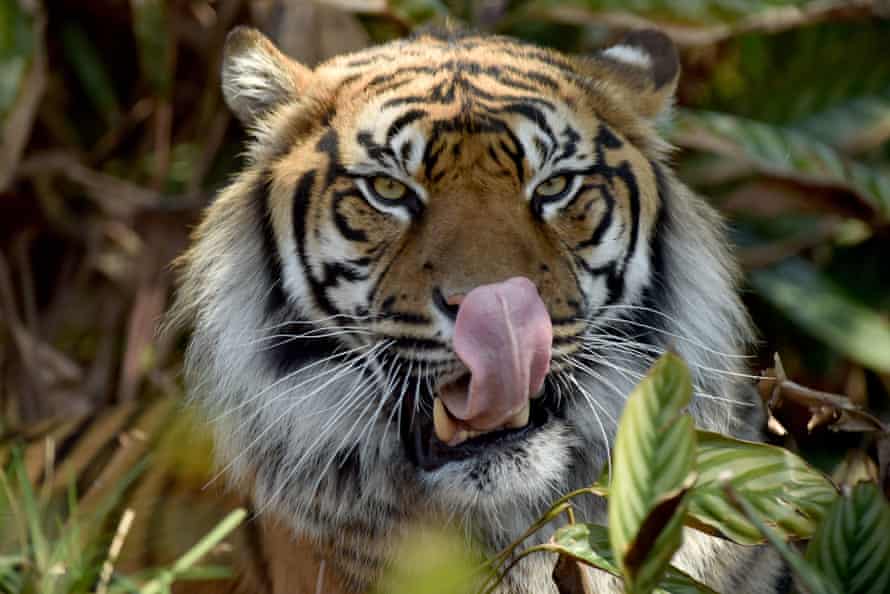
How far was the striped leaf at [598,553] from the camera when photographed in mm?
1366

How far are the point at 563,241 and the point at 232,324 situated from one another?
548mm

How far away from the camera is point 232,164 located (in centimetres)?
344

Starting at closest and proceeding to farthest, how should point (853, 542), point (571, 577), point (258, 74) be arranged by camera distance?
1. point (853, 542)
2. point (571, 577)
3. point (258, 74)

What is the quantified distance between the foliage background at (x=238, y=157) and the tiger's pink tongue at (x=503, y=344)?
1261 millimetres

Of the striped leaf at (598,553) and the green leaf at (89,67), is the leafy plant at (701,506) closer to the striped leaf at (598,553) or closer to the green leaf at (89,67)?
the striped leaf at (598,553)

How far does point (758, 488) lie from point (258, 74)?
1064mm

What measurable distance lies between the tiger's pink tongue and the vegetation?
0.80 metres

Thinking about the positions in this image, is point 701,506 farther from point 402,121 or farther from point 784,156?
point 784,156

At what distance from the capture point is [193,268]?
1.93 m

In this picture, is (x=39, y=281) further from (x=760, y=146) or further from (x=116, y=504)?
(x=760, y=146)

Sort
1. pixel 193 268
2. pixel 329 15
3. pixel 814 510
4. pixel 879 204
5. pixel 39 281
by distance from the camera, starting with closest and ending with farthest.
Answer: pixel 814 510 → pixel 193 268 → pixel 879 204 → pixel 329 15 → pixel 39 281

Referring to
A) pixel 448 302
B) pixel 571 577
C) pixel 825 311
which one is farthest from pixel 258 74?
pixel 825 311

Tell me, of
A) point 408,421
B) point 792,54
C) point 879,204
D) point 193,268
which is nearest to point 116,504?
point 193,268

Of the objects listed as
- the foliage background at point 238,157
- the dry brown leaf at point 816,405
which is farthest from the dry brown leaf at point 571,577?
the foliage background at point 238,157
